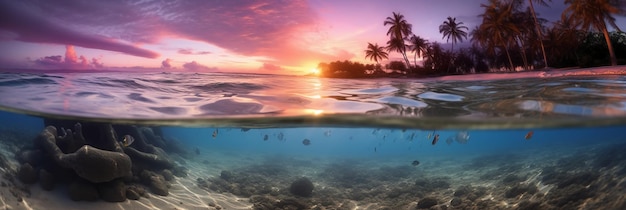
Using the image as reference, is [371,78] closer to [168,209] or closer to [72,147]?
[168,209]

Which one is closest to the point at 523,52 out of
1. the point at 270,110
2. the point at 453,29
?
the point at 453,29

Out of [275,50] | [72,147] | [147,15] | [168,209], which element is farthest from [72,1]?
[72,147]

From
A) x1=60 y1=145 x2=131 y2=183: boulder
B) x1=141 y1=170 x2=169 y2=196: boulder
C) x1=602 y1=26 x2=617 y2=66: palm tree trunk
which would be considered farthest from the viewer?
x1=141 y1=170 x2=169 y2=196: boulder

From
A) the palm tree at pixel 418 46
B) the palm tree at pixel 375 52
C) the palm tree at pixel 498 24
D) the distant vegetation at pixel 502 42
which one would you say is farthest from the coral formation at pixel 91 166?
the palm tree at pixel 498 24

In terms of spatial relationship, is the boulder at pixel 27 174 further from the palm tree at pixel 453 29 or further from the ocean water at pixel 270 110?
the palm tree at pixel 453 29

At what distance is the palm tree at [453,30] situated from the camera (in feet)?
15.1

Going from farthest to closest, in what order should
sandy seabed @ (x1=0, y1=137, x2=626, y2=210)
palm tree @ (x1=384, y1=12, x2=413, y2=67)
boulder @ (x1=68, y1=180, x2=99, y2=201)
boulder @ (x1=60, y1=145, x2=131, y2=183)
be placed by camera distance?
sandy seabed @ (x1=0, y1=137, x2=626, y2=210) < boulder @ (x1=68, y1=180, x2=99, y2=201) < boulder @ (x1=60, y1=145, x2=131, y2=183) < palm tree @ (x1=384, y1=12, x2=413, y2=67)

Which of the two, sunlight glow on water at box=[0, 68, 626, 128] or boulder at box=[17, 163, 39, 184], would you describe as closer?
sunlight glow on water at box=[0, 68, 626, 128]

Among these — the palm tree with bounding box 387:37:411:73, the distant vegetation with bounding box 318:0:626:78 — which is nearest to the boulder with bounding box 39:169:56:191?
the distant vegetation with bounding box 318:0:626:78

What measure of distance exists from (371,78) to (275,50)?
1781 millimetres

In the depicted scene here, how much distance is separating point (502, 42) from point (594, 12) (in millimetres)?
1441

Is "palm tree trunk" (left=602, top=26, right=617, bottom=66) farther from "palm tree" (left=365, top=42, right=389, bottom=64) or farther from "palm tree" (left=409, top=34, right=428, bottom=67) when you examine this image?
"palm tree" (left=365, top=42, right=389, bottom=64)

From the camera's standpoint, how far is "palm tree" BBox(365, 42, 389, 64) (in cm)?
463

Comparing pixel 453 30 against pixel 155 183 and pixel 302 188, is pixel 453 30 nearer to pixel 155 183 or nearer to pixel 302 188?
pixel 302 188
